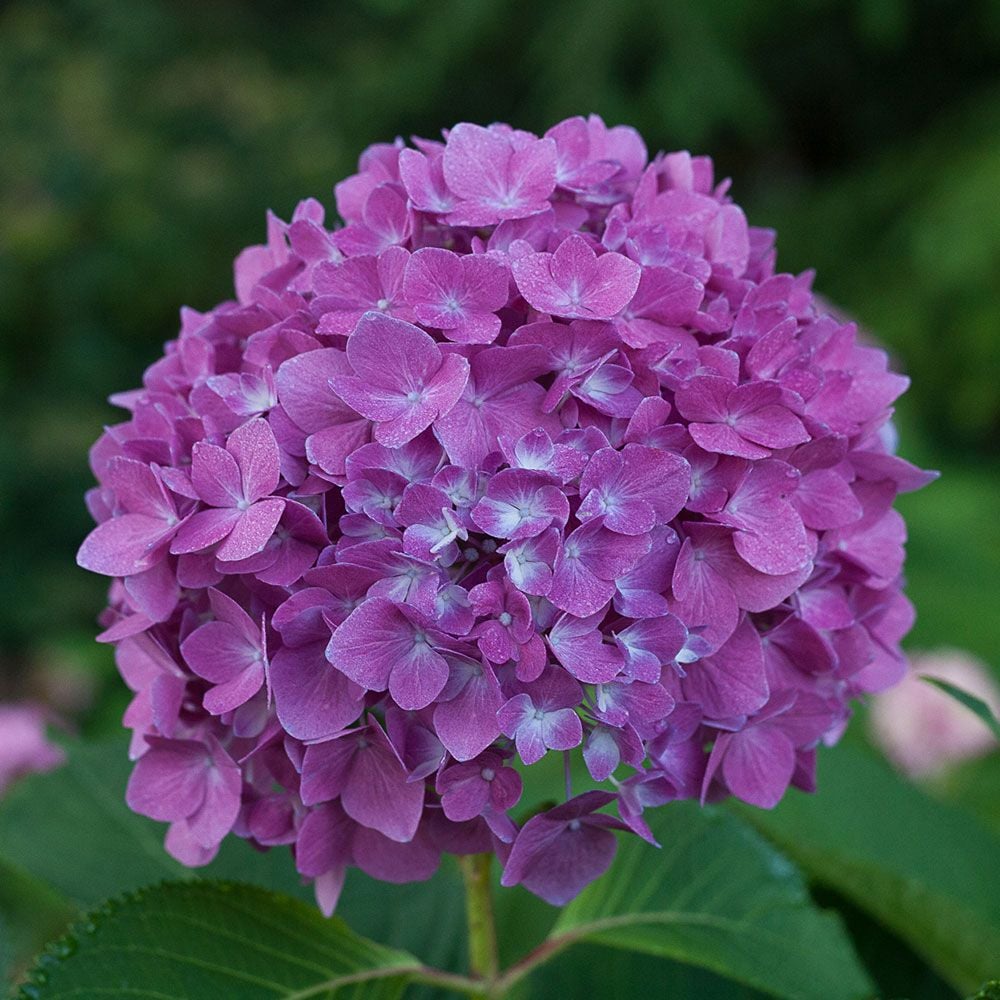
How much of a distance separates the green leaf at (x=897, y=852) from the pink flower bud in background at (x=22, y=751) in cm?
81

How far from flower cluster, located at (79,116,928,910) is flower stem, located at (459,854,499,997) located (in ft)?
0.28

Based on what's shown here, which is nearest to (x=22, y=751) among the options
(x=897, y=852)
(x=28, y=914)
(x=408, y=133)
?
(x=28, y=914)

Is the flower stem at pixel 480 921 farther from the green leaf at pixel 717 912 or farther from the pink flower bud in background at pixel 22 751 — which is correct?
the pink flower bud in background at pixel 22 751

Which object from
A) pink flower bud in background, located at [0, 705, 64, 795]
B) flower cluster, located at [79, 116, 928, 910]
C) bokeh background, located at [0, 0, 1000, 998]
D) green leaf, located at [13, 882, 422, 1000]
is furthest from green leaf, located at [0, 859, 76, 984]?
bokeh background, located at [0, 0, 1000, 998]

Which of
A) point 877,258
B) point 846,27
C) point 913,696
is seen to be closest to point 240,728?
point 913,696

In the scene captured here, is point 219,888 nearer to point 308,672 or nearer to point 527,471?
point 308,672

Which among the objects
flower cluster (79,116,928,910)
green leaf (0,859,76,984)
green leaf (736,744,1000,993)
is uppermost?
flower cluster (79,116,928,910)

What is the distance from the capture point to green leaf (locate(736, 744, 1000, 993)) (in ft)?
2.57

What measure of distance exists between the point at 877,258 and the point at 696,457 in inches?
192

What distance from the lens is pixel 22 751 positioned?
1349 mm

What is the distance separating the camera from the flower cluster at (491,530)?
0.53 metres

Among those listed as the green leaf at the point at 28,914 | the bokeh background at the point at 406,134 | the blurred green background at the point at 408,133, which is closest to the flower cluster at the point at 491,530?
the green leaf at the point at 28,914

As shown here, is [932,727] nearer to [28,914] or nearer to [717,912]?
[717,912]

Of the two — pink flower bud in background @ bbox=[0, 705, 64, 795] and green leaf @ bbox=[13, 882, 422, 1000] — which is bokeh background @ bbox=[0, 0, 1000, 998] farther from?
green leaf @ bbox=[13, 882, 422, 1000]
